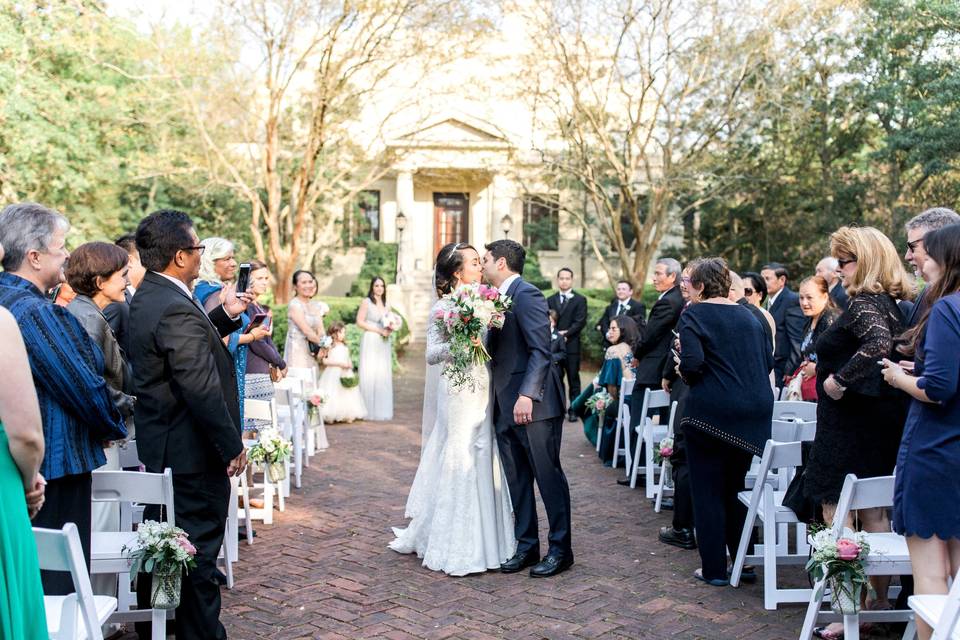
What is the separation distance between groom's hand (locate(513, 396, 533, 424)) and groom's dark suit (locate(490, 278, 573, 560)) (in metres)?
0.06

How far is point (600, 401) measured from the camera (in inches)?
412

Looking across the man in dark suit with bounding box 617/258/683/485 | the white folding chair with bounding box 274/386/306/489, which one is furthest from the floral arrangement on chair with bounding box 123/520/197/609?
the man in dark suit with bounding box 617/258/683/485

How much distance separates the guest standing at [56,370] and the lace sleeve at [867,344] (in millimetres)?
3841

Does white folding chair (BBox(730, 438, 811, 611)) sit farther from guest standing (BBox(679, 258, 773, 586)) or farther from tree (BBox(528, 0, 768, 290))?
tree (BBox(528, 0, 768, 290))

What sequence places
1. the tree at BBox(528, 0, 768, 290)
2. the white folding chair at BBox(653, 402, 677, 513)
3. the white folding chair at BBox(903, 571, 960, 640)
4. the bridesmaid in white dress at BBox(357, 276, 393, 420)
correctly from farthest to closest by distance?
the tree at BBox(528, 0, 768, 290)
the bridesmaid in white dress at BBox(357, 276, 393, 420)
the white folding chair at BBox(653, 402, 677, 513)
the white folding chair at BBox(903, 571, 960, 640)

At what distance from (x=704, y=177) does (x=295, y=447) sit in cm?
1602

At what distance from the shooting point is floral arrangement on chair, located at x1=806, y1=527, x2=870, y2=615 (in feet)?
13.9

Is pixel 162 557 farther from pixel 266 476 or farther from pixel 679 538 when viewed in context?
pixel 679 538

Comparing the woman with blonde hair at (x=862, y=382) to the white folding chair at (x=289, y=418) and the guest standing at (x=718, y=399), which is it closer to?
the guest standing at (x=718, y=399)

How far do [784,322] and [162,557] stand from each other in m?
7.71

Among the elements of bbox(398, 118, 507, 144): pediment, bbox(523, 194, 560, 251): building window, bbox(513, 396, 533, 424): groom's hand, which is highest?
bbox(398, 118, 507, 144): pediment

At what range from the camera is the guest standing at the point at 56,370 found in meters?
3.73

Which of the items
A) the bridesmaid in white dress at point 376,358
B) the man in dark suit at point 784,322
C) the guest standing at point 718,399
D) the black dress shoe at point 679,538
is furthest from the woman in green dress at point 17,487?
the bridesmaid in white dress at point 376,358

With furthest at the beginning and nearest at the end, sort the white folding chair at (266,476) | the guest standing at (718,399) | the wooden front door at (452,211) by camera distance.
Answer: the wooden front door at (452,211) < the white folding chair at (266,476) < the guest standing at (718,399)
